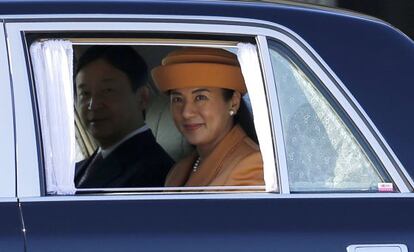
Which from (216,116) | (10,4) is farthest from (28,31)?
(216,116)

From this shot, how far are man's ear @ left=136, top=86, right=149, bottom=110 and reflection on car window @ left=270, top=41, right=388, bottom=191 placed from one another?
92cm

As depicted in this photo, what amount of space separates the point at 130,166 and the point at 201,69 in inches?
19.4

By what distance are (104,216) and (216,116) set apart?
0.82 meters

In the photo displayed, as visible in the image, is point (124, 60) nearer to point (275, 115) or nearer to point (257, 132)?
point (257, 132)

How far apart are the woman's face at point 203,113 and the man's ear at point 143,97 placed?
308mm

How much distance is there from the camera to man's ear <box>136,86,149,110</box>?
413 cm

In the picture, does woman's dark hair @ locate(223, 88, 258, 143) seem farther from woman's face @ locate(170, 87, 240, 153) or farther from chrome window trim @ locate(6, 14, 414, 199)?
chrome window trim @ locate(6, 14, 414, 199)

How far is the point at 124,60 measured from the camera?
402 centimetres

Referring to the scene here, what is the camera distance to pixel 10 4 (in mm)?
3232

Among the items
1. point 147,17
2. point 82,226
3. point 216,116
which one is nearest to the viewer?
point 82,226

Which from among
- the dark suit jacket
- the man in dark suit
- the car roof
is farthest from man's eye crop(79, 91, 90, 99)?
the car roof

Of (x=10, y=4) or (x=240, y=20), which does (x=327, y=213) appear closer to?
(x=240, y=20)

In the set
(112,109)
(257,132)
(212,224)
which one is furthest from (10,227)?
(112,109)

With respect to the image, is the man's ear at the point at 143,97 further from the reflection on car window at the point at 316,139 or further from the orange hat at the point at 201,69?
the reflection on car window at the point at 316,139
